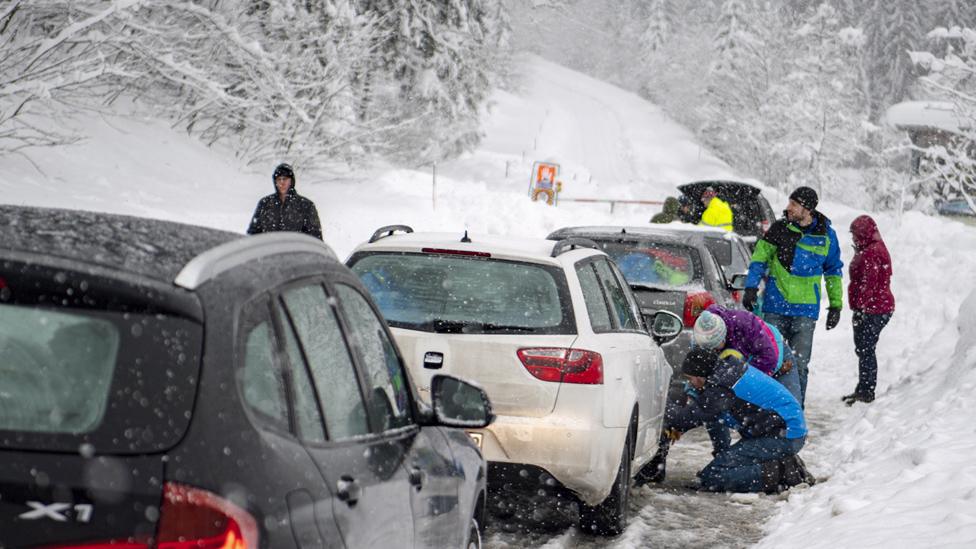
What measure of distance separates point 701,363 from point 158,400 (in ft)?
19.5

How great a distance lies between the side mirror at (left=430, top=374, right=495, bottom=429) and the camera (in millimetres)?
3584

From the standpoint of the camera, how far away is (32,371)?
2342 mm

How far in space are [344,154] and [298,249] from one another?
2313 cm

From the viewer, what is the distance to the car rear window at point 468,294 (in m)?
6.13

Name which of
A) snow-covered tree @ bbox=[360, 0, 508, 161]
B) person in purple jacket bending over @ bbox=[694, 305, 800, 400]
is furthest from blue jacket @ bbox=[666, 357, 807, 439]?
snow-covered tree @ bbox=[360, 0, 508, 161]

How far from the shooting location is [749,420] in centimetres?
808

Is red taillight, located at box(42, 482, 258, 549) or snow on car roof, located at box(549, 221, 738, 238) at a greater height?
snow on car roof, located at box(549, 221, 738, 238)

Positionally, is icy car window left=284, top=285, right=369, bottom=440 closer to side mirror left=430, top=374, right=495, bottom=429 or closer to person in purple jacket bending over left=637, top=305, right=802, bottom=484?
side mirror left=430, top=374, right=495, bottom=429

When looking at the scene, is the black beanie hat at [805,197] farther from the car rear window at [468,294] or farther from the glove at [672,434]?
the car rear window at [468,294]

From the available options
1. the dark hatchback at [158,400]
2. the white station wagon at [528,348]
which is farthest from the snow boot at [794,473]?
the dark hatchback at [158,400]

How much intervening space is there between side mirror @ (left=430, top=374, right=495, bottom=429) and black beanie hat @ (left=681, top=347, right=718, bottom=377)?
439cm

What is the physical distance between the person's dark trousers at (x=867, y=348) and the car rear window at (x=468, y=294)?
6.52 metres

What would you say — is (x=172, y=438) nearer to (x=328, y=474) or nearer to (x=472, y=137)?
(x=328, y=474)

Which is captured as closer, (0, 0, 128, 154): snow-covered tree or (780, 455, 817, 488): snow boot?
(780, 455, 817, 488): snow boot
